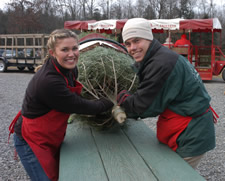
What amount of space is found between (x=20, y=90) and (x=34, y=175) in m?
7.73

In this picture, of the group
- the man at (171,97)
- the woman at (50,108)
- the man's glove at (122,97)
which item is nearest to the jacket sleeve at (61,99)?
the woman at (50,108)

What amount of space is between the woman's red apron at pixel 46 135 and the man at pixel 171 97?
566mm

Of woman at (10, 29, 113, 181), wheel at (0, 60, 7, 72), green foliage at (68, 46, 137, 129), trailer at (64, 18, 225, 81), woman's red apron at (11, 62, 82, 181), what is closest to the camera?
woman at (10, 29, 113, 181)

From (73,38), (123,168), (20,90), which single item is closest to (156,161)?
(123,168)

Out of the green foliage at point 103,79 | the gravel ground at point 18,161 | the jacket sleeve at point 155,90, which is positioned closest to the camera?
the jacket sleeve at point 155,90

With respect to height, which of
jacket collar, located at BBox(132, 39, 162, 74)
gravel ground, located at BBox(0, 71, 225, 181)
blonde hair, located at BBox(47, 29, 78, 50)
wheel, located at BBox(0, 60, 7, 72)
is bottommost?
gravel ground, located at BBox(0, 71, 225, 181)

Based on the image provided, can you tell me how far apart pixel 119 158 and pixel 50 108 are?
64 centimetres

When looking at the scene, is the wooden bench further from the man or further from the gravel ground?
the gravel ground

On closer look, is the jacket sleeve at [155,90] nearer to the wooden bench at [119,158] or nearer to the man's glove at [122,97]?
the man's glove at [122,97]

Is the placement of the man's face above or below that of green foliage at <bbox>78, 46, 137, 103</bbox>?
above

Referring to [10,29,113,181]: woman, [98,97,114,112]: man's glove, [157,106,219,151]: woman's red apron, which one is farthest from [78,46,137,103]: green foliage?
[157,106,219,151]: woman's red apron

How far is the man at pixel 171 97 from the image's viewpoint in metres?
1.67

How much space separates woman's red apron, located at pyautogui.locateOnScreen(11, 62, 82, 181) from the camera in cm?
187

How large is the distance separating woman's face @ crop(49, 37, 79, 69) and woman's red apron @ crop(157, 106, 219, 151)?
83 centimetres
